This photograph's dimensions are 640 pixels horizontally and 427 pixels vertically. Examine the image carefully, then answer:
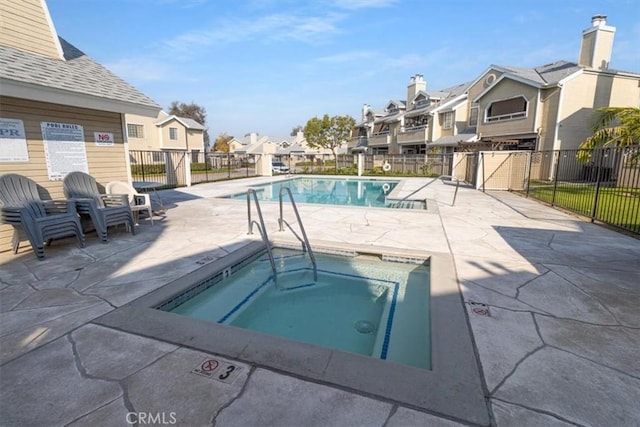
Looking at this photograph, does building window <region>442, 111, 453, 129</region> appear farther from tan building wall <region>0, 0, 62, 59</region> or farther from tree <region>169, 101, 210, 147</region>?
tree <region>169, 101, 210, 147</region>

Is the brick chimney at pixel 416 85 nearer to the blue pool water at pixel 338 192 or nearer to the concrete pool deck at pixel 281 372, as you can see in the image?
the blue pool water at pixel 338 192

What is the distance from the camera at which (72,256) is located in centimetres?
468

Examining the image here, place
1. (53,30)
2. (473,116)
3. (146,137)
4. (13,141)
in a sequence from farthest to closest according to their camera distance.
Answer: (146,137)
(473,116)
(53,30)
(13,141)

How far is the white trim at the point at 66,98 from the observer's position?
466 centimetres

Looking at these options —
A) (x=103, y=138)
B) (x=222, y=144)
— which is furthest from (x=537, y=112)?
(x=222, y=144)

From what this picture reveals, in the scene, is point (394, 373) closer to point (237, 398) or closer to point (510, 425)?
point (510, 425)

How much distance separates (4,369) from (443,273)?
409 centimetres

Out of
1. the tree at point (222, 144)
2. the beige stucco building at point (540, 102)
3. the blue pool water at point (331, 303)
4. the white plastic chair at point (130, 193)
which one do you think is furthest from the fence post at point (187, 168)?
the tree at point (222, 144)

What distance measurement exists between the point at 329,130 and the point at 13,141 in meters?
40.4

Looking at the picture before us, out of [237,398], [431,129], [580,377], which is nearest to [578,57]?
[431,129]

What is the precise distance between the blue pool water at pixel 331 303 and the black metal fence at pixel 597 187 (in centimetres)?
437

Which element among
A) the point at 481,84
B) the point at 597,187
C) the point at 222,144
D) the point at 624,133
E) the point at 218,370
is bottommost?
the point at 218,370

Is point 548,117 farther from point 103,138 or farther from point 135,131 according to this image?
point 135,131

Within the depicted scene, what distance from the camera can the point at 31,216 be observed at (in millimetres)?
4562
